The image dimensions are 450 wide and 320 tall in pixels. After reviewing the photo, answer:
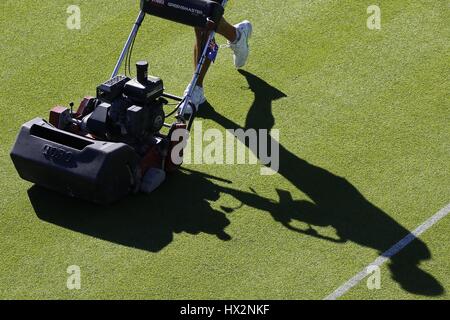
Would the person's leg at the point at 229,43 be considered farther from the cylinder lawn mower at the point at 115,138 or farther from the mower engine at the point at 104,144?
the mower engine at the point at 104,144

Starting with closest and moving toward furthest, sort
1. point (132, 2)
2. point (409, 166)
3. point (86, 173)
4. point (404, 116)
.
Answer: point (86, 173), point (409, 166), point (404, 116), point (132, 2)

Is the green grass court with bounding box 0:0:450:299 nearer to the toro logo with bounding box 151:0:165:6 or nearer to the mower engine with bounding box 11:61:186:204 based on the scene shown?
the mower engine with bounding box 11:61:186:204

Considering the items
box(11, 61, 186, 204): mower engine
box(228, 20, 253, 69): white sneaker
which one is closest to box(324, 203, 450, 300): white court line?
box(11, 61, 186, 204): mower engine

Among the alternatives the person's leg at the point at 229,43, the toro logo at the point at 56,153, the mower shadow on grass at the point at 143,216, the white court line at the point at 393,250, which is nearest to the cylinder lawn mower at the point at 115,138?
the toro logo at the point at 56,153

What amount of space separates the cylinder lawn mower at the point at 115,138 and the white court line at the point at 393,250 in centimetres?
242

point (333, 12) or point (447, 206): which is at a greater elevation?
point (333, 12)

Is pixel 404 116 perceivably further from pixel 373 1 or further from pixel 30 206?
pixel 30 206

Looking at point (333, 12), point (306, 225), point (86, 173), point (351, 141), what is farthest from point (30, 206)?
point (333, 12)

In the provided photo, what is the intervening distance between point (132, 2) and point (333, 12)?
2.76m

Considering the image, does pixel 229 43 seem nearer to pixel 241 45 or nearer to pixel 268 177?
pixel 241 45

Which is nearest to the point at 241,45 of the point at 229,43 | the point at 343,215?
the point at 229,43

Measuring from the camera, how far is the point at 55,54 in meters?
13.7

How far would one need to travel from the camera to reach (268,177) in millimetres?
11562

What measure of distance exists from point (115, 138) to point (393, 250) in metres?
3.14
